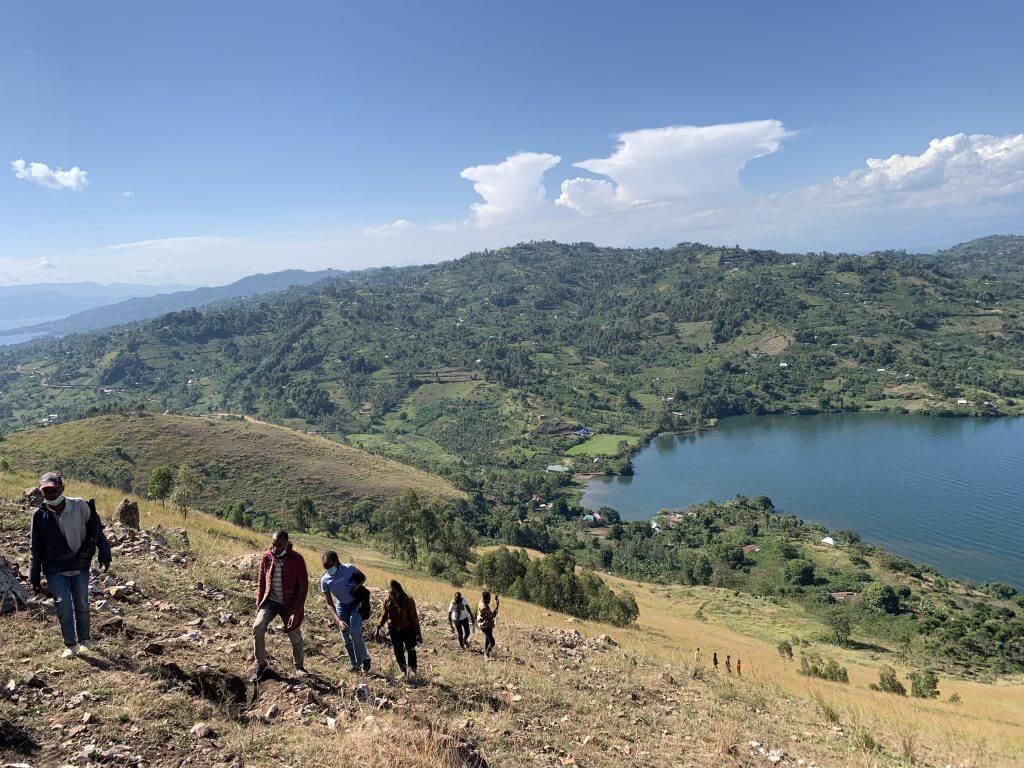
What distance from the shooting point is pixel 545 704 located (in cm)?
879

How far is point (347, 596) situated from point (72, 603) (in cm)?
340

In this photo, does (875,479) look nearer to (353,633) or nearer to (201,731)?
(353,633)

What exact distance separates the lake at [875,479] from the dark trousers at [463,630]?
295 ft

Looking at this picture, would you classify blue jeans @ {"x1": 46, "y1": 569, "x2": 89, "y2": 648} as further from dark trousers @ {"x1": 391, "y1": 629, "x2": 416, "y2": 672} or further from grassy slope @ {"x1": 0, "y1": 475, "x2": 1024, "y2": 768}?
dark trousers @ {"x1": 391, "y1": 629, "x2": 416, "y2": 672}

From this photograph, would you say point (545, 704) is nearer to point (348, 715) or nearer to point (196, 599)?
point (348, 715)

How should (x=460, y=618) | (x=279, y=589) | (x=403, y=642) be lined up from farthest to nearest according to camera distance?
(x=460, y=618) → (x=403, y=642) → (x=279, y=589)

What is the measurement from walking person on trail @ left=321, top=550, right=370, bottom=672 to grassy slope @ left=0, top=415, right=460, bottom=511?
72.6m

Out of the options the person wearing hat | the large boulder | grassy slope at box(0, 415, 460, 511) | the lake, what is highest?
the person wearing hat

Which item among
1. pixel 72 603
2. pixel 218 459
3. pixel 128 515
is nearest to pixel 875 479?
pixel 218 459

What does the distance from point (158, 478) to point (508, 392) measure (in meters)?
165

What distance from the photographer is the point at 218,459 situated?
3278 inches

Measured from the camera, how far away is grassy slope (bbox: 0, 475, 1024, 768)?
570 cm

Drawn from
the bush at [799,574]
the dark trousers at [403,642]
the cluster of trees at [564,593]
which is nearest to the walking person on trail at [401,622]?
the dark trousers at [403,642]

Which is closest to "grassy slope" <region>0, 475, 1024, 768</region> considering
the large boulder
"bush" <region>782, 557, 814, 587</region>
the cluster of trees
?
the large boulder
